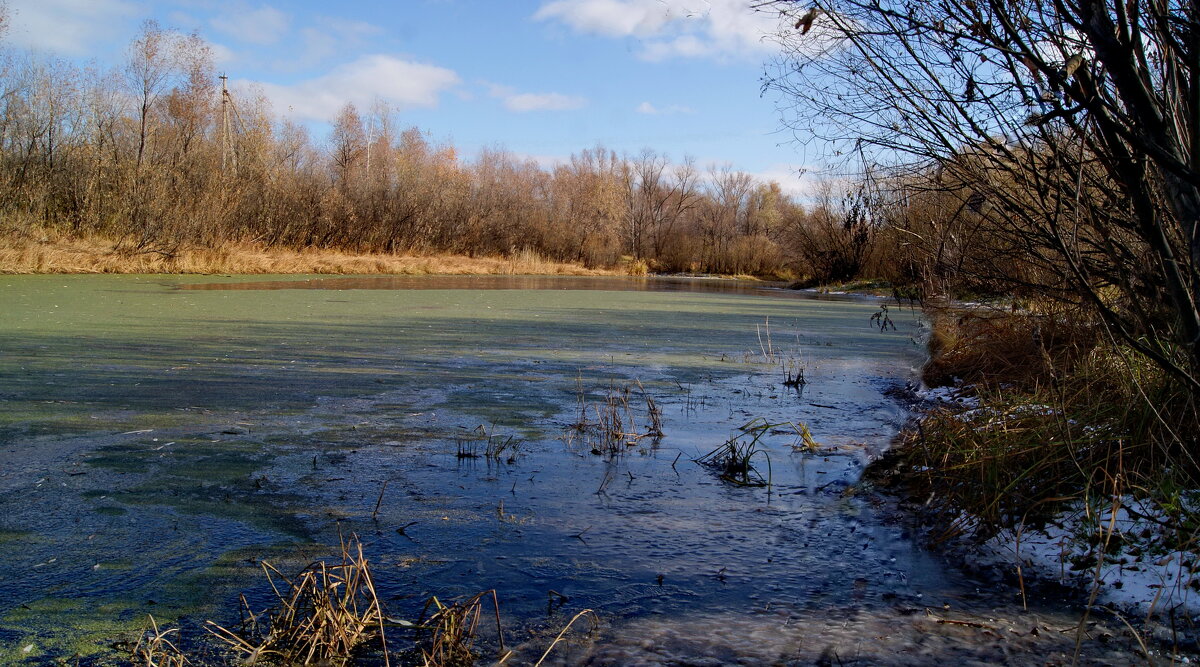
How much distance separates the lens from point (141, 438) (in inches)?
178

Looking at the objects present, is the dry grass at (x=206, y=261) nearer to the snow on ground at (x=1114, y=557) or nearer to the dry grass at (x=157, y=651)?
the dry grass at (x=157, y=651)

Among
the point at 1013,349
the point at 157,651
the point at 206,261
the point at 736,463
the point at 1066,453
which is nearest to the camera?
the point at 157,651

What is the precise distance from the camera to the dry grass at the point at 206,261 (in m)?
17.8

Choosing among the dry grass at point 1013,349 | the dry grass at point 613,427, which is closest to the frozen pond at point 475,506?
the dry grass at point 613,427

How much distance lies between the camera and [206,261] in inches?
851

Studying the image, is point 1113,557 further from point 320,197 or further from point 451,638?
point 320,197

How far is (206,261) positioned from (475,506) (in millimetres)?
20653

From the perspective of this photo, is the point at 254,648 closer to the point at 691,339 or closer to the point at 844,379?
the point at 844,379

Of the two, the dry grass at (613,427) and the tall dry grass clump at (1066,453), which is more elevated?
the tall dry grass clump at (1066,453)

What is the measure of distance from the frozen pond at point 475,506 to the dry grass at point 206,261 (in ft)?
38.6

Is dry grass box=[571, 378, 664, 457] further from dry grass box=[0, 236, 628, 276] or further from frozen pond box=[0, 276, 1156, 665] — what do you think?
dry grass box=[0, 236, 628, 276]

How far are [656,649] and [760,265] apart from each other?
44.6m

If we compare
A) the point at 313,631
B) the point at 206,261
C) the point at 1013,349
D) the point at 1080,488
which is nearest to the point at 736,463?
the point at 1080,488

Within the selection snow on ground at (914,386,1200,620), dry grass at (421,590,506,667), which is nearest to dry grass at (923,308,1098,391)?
snow on ground at (914,386,1200,620)
